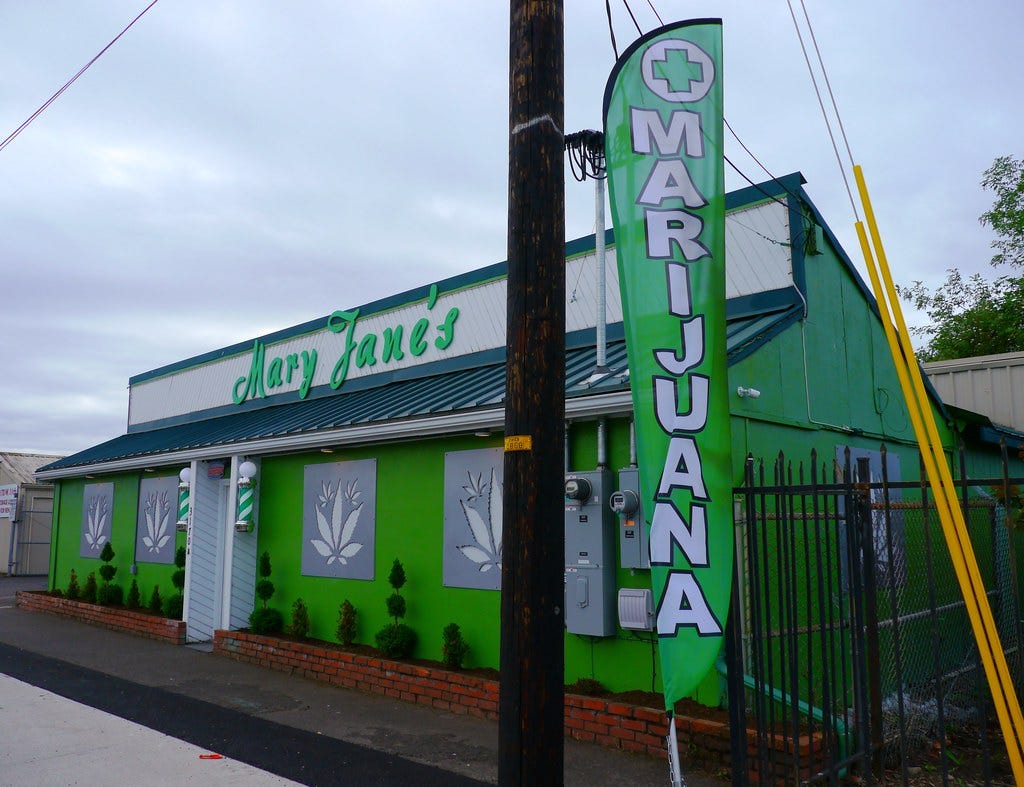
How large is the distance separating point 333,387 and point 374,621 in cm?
459

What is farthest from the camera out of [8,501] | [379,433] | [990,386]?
[8,501]

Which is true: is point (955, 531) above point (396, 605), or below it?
above

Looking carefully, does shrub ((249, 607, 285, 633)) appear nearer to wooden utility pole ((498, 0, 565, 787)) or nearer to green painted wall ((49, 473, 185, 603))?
green painted wall ((49, 473, 185, 603))

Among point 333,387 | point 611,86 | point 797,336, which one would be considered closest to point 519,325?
point 611,86

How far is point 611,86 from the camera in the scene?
5492 millimetres

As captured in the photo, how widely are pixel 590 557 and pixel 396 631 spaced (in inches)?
119

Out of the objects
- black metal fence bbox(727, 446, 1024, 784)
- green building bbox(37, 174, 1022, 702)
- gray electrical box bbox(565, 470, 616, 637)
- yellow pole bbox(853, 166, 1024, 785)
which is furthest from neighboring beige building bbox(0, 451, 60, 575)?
yellow pole bbox(853, 166, 1024, 785)

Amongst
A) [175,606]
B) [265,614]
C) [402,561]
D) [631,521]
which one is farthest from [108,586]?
[631,521]

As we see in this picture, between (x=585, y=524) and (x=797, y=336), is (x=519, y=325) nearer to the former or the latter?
(x=585, y=524)

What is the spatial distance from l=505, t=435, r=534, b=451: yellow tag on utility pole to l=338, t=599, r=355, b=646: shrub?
23.5 ft

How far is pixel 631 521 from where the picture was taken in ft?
25.1

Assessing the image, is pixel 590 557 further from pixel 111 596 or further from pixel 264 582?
pixel 111 596

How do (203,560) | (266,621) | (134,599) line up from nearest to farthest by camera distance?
(266,621)
(203,560)
(134,599)

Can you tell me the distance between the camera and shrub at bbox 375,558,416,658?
9773 millimetres
